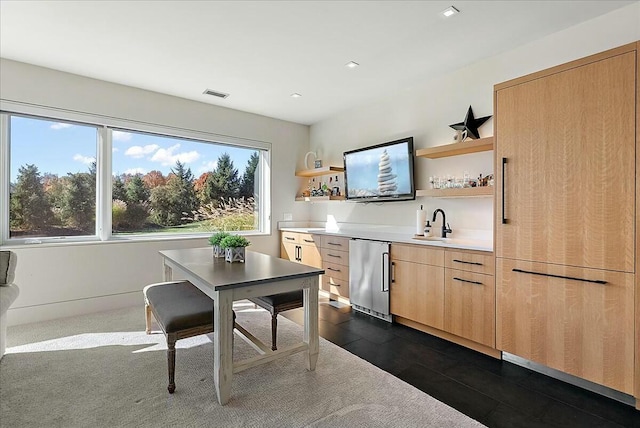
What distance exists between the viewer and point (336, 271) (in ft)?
13.0

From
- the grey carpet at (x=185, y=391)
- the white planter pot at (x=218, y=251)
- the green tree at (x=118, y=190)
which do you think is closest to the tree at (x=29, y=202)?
the green tree at (x=118, y=190)

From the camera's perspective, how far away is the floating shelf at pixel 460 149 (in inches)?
112

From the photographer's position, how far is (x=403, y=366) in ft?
7.89

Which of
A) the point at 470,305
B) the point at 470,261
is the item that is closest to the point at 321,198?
the point at 470,261

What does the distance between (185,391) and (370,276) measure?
2.08 m

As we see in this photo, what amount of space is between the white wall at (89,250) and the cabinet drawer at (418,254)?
2707 mm

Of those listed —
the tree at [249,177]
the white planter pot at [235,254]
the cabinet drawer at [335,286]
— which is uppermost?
the tree at [249,177]

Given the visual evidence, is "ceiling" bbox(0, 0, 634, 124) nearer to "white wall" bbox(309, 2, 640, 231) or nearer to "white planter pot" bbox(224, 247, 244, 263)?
Result: "white wall" bbox(309, 2, 640, 231)

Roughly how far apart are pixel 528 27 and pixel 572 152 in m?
1.17

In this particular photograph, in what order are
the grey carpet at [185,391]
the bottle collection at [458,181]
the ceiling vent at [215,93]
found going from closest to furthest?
the grey carpet at [185,391] < the bottle collection at [458,181] < the ceiling vent at [215,93]

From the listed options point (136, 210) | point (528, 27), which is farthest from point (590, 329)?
point (136, 210)

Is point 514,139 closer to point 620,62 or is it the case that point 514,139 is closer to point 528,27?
point 620,62

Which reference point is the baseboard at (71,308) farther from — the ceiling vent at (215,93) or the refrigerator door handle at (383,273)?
the refrigerator door handle at (383,273)

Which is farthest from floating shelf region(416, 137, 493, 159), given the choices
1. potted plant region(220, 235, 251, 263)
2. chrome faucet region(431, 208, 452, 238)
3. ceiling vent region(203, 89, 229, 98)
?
ceiling vent region(203, 89, 229, 98)
